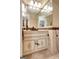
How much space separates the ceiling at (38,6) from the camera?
116 inches

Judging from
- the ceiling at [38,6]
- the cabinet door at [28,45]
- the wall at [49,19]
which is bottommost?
the cabinet door at [28,45]

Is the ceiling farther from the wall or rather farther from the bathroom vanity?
the bathroom vanity

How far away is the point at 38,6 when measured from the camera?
11.0 feet

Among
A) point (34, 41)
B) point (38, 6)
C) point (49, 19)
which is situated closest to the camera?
point (34, 41)

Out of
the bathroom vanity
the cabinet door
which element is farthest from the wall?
the cabinet door

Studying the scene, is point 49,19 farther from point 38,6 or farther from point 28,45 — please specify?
point 28,45

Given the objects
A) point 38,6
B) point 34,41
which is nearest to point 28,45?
point 34,41

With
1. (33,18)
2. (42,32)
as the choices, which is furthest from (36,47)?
(33,18)

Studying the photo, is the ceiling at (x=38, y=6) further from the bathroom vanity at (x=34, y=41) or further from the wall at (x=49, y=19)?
the bathroom vanity at (x=34, y=41)

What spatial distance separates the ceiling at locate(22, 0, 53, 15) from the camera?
295cm

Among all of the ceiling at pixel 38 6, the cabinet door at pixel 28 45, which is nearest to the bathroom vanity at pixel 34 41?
the cabinet door at pixel 28 45
